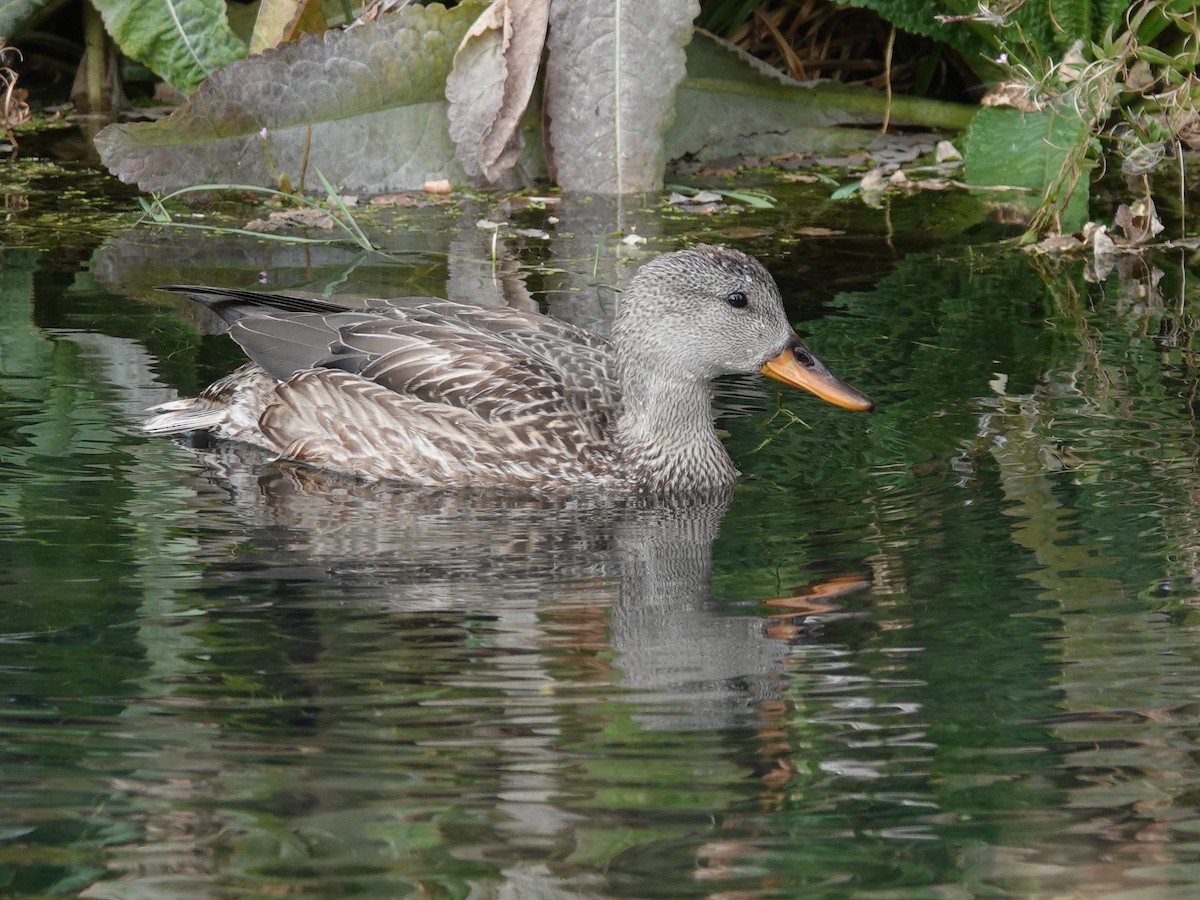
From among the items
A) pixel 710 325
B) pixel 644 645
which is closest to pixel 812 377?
pixel 710 325

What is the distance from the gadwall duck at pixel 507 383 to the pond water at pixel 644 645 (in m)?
0.15

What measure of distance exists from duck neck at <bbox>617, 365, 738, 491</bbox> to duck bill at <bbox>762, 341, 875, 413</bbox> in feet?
0.87

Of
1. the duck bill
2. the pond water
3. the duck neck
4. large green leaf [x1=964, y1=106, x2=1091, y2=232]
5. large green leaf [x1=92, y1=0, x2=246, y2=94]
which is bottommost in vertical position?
the pond water

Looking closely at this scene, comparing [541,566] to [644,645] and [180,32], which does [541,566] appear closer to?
[644,645]

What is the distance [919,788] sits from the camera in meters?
3.57

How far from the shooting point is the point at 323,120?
8.80 meters

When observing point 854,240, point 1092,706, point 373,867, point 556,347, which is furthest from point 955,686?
point 854,240

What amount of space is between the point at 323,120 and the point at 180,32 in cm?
98

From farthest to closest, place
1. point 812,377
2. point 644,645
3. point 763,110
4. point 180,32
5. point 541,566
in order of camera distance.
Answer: point 763,110 < point 180,32 < point 812,377 < point 541,566 < point 644,645

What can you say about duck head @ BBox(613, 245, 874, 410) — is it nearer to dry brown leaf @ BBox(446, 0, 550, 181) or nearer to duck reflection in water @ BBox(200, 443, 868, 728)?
duck reflection in water @ BBox(200, 443, 868, 728)

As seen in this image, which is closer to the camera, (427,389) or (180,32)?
(427,389)

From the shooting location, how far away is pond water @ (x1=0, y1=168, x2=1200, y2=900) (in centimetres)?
334

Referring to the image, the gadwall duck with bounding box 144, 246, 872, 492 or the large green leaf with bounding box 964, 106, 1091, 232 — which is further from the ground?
the large green leaf with bounding box 964, 106, 1091, 232

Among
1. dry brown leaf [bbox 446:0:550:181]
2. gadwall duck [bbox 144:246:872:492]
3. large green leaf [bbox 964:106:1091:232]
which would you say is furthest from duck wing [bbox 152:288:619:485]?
large green leaf [bbox 964:106:1091:232]
